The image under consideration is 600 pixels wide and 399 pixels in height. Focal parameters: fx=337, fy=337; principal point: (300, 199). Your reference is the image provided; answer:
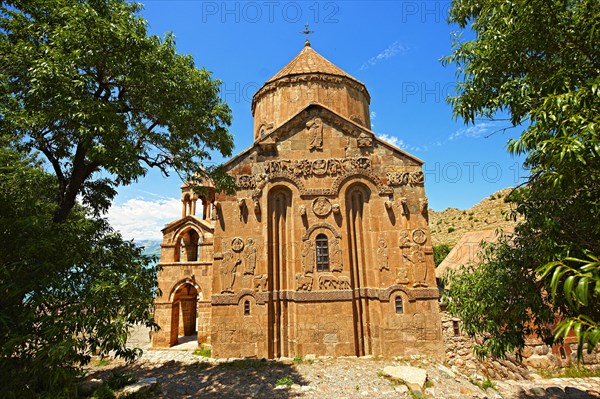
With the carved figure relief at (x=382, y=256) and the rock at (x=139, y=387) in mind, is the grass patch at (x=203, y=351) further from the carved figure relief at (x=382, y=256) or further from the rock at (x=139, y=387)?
the carved figure relief at (x=382, y=256)

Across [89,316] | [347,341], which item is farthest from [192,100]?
[347,341]

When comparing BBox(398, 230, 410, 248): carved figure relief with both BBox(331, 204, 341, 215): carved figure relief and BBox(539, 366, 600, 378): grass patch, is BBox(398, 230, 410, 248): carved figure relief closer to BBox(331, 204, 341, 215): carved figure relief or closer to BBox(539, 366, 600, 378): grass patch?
BBox(331, 204, 341, 215): carved figure relief

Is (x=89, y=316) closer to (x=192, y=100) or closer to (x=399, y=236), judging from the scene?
(x=192, y=100)

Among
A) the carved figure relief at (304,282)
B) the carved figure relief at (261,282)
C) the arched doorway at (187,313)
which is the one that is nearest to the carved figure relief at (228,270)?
the carved figure relief at (261,282)

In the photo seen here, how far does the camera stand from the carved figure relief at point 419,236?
1175 cm

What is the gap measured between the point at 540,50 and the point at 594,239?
2994 millimetres

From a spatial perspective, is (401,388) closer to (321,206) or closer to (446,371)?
(446,371)

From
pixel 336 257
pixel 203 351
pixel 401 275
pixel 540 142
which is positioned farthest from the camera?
pixel 203 351

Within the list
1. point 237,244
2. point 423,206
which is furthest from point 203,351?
point 423,206

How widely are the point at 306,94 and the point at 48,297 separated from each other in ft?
43.8

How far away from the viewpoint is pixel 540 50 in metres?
5.23

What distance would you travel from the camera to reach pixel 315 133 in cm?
1292

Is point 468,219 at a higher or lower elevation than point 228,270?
higher

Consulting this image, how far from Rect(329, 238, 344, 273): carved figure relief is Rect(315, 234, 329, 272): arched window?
171 mm
